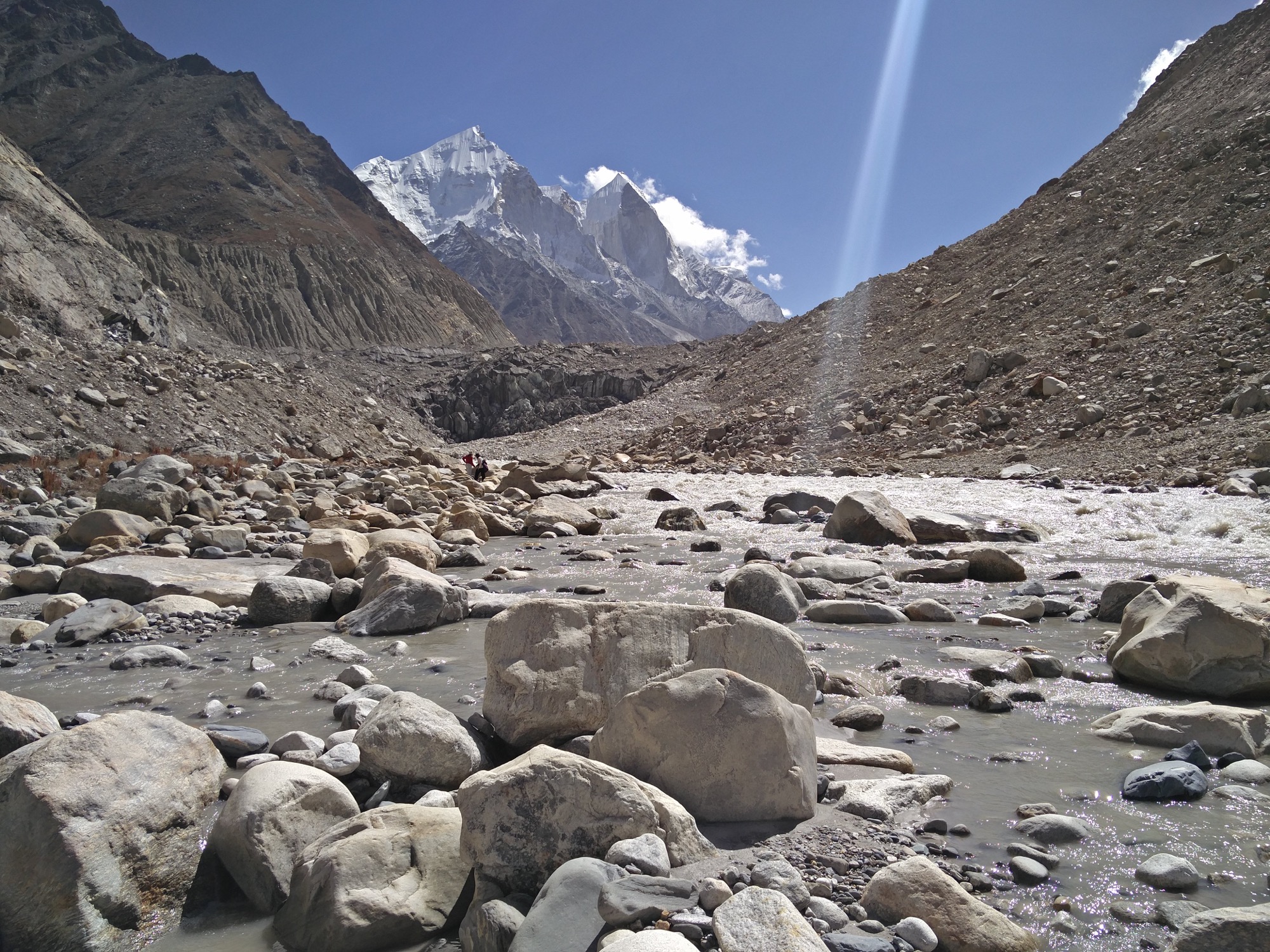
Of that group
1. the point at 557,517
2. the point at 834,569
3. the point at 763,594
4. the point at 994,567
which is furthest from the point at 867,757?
the point at 557,517

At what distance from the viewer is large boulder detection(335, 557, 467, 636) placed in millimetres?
6258

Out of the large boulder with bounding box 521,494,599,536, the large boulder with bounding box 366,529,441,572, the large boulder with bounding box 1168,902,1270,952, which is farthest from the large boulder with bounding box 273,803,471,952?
the large boulder with bounding box 521,494,599,536

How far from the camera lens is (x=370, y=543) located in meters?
9.16

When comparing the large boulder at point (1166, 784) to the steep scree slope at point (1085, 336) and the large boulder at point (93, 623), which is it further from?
the steep scree slope at point (1085, 336)

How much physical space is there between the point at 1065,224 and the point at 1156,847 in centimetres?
3261

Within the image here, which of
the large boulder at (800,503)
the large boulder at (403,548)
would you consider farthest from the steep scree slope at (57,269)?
the large boulder at (800,503)

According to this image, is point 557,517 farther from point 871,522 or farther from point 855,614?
point 855,614

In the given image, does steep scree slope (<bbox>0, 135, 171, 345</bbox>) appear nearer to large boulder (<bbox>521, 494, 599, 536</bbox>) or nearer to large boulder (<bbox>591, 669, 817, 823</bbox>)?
large boulder (<bbox>521, 494, 599, 536</bbox>)

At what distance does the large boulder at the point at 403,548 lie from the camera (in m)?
8.80

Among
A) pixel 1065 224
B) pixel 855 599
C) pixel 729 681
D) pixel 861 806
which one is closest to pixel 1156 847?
pixel 861 806

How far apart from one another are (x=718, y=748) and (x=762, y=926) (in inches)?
37.5

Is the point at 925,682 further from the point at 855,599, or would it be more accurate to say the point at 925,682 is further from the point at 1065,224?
the point at 1065,224

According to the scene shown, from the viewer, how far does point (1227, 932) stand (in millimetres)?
2051

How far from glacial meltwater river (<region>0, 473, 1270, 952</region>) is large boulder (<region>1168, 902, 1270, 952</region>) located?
0.56 ft
